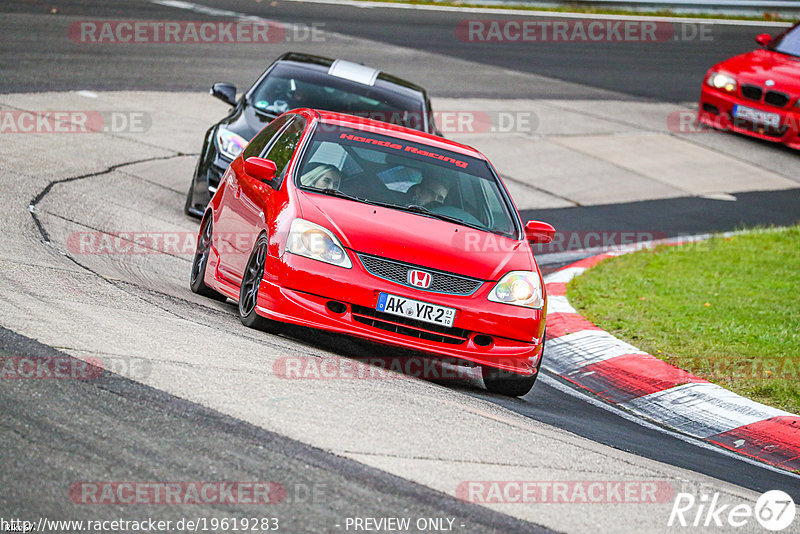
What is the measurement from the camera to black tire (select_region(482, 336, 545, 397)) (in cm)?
732

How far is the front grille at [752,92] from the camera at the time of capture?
18.4 meters

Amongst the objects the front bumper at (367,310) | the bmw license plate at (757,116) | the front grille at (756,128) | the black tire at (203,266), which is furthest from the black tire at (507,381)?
the front grille at (756,128)

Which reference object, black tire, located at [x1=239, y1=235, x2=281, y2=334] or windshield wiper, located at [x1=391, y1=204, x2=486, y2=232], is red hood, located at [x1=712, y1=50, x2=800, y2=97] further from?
black tire, located at [x1=239, y1=235, x2=281, y2=334]

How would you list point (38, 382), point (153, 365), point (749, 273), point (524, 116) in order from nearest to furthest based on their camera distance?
point (38, 382) → point (153, 365) → point (749, 273) → point (524, 116)

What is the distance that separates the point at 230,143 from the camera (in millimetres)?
11031

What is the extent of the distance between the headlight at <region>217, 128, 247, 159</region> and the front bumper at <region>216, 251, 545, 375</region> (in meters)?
4.03

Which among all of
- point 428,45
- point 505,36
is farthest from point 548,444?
point 505,36

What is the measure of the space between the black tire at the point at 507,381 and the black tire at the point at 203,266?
6.94 ft

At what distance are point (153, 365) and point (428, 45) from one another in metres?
18.8

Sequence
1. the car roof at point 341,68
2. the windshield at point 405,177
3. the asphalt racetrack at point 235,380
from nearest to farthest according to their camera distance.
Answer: the asphalt racetrack at point 235,380
the windshield at point 405,177
the car roof at point 341,68

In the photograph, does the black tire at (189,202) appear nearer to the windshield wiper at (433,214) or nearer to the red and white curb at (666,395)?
the red and white curb at (666,395)

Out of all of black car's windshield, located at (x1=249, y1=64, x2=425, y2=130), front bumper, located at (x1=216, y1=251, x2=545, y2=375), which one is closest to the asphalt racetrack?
front bumper, located at (x1=216, y1=251, x2=545, y2=375)

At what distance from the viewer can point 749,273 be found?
11.7 meters

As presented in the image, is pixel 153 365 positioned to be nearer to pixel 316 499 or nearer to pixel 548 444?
pixel 316 499
